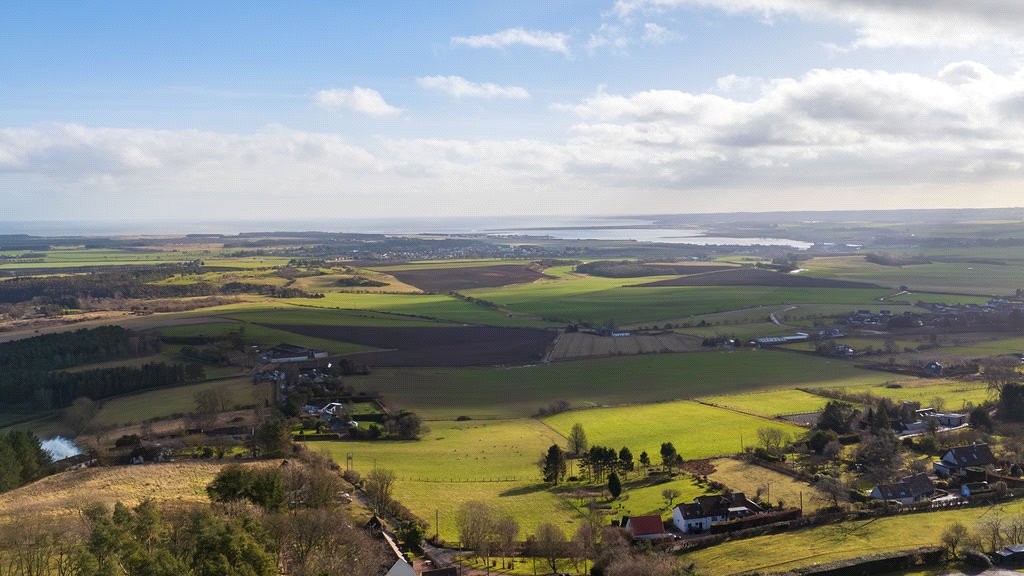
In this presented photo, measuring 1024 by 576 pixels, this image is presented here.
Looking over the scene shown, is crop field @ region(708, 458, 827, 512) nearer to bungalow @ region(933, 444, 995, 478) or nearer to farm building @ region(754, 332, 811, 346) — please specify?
bungalow @ region(933, 444, 995, 478)

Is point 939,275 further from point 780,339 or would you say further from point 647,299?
point 780,339

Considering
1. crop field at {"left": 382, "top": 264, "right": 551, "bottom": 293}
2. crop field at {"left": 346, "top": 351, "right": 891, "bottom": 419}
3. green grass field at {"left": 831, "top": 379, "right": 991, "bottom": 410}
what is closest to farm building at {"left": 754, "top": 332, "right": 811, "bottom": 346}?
crop field at {"left": 346, "top": 351, "right": 891, "bottom": 419}

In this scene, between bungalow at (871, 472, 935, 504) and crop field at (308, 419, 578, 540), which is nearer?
bungalow at (871, 472, 935, 504)

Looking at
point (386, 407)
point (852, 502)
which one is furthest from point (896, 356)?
point (386, 407)

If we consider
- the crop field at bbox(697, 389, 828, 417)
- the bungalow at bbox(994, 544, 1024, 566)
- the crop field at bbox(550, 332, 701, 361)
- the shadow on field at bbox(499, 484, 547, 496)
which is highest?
the crop field at bbox(550, 332, 701, 361)

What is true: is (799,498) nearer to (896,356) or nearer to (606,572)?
(606,572)

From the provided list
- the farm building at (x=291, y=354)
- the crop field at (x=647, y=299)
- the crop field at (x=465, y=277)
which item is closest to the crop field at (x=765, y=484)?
the farm building at (x=291, y=354)

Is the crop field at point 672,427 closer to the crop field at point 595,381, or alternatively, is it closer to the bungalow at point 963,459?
the crop field at point 595,381
